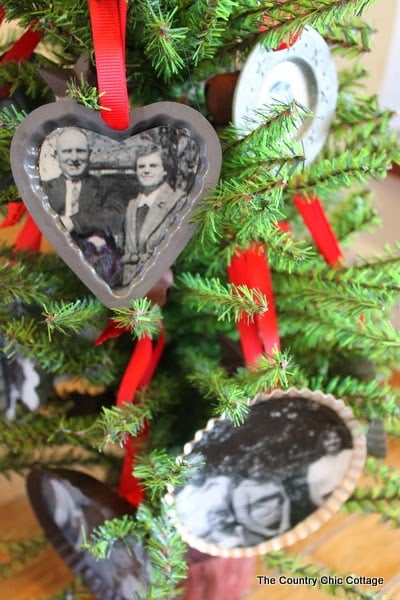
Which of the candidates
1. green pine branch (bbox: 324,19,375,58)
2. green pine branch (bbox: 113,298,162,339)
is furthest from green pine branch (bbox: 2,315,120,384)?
green pine branch (bbox: 324,19,375,58)

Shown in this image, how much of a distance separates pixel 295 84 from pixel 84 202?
19 centimetres

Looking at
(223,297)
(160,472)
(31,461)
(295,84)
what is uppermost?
(295,84)

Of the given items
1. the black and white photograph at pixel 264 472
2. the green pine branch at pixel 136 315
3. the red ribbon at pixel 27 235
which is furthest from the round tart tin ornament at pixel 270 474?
the red ribbon at pixel 27 235

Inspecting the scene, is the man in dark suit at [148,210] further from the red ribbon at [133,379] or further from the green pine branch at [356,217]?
the green pine branch at [356,217]

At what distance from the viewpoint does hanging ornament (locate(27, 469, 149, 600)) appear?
0.48 meters

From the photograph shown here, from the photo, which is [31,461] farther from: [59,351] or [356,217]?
[356,217]

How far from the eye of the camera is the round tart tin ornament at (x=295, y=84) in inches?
16.2

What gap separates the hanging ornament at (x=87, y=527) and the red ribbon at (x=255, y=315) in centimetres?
17

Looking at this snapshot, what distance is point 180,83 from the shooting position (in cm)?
46

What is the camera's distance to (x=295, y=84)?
0.46 metres

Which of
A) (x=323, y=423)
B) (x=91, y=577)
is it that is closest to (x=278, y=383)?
(x=323, y=423)

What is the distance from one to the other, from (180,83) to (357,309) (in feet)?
0.71

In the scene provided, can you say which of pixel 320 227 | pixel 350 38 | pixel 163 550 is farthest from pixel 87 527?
pixel 350 38

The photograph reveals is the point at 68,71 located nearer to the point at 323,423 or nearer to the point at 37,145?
the point at 37,145
